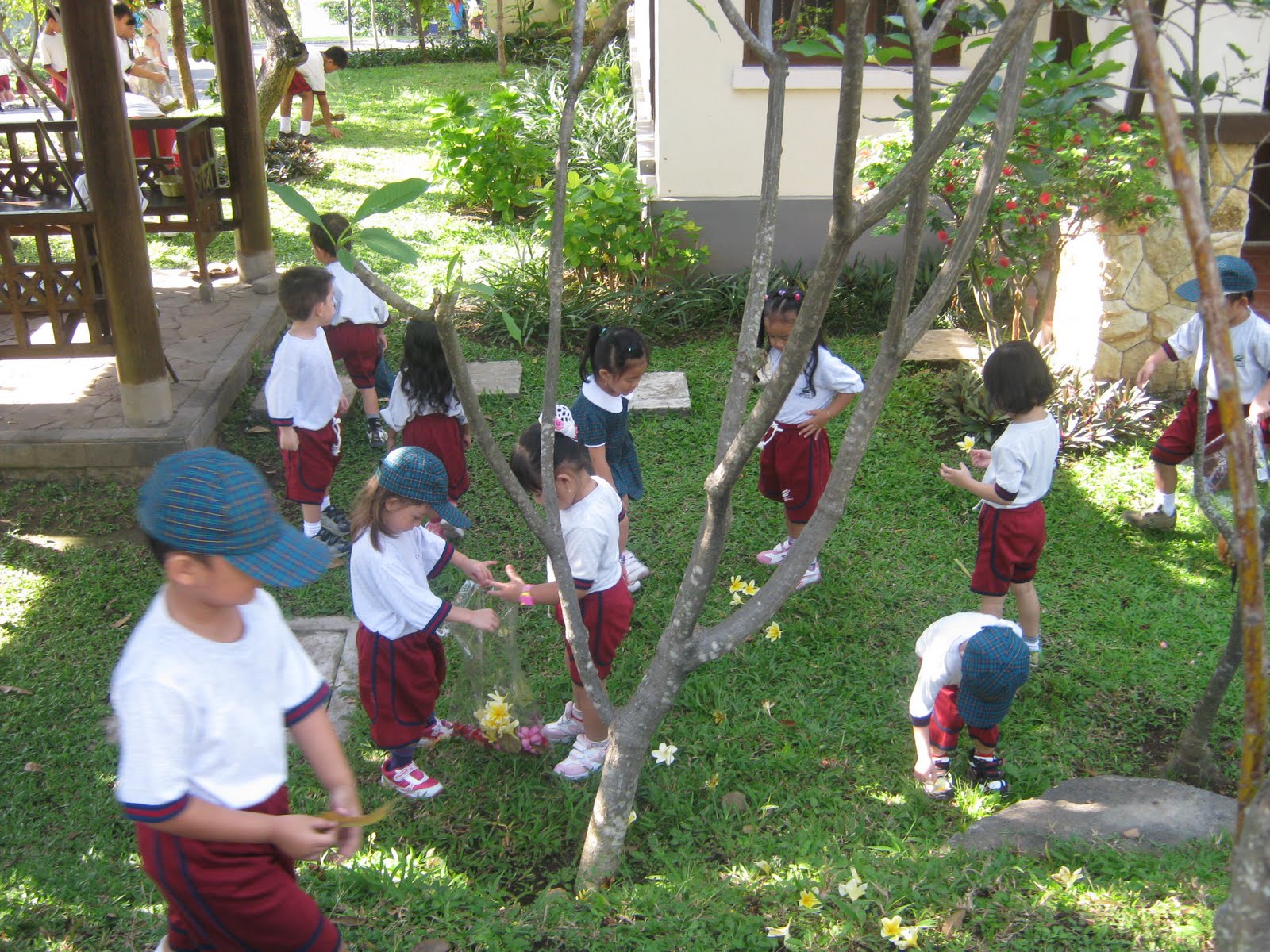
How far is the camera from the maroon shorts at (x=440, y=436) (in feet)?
15.1

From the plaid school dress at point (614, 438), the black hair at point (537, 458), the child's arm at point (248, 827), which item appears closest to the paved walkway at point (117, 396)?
the plaid school dress at point (614, 438)

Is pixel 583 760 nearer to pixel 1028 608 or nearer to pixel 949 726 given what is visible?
pixel 949 726

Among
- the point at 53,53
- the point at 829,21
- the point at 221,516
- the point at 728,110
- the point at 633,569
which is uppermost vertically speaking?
the point at 829,21

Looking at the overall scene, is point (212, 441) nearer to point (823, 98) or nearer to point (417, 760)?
point (417, 760)

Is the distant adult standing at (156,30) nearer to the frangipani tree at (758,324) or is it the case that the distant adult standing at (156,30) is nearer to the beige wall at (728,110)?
the beige wall at (728,110)

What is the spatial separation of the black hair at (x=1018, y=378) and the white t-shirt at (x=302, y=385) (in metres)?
2.81

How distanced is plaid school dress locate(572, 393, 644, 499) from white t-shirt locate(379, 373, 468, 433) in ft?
1.79

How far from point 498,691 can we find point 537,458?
923 mm

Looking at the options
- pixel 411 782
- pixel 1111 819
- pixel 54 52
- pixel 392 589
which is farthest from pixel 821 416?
pixel 54 52

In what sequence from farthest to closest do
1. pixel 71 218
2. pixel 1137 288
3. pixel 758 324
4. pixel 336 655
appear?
pixel 1137 288, pixel 71 218, pixel 336 655, pixel 758 324

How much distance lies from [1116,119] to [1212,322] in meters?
5.25

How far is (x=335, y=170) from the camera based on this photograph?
11.4 metres

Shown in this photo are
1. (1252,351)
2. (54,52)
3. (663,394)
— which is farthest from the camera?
(54,52)

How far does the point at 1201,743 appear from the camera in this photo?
3.48 m
